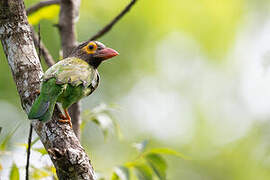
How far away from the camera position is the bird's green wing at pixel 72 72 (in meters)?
3.37

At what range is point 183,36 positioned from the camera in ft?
45.6

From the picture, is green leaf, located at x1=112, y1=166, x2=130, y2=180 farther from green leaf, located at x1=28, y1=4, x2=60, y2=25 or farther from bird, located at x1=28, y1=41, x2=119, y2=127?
green leaf, located at x1=28, y1=4, x2=60, y2=25

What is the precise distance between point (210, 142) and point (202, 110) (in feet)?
4.61

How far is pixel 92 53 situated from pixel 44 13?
1135mm

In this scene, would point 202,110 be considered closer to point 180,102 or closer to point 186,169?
point 180,102

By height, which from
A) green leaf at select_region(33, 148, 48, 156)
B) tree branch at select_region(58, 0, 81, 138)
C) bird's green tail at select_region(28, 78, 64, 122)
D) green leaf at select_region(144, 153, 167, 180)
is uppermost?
tree branch at select_region(58, 0, 81, 138)

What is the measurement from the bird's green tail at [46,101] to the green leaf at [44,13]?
6.00 ft

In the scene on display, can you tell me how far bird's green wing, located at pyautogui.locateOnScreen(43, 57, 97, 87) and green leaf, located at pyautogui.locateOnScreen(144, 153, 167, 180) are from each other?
32.8 inches

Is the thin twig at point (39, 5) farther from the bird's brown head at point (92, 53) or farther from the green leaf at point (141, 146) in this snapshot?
the green leaf at point (141, 146)

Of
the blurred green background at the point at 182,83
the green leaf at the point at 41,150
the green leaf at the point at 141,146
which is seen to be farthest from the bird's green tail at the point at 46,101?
the blurred green background at the point at 182,83

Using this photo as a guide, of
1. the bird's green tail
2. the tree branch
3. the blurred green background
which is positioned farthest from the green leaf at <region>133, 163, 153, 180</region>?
the blurred green background

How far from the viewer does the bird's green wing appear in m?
3.37

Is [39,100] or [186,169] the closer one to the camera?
[39,100]

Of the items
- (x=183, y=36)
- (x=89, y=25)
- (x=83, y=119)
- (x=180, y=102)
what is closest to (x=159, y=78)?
(x=180, y=102)
